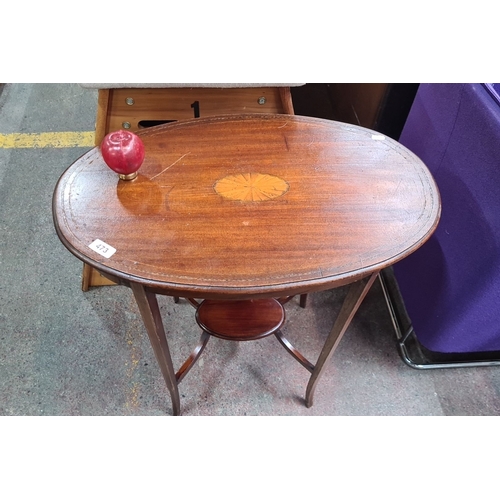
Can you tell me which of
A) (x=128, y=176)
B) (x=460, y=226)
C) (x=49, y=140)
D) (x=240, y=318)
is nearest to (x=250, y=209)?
(x=128, y=176)

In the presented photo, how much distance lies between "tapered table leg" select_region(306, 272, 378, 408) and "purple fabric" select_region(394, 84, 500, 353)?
0.36m

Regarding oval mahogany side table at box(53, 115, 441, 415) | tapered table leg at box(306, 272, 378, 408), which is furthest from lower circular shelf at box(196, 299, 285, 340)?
tapered table leg at box(306, 272, 378, 408)

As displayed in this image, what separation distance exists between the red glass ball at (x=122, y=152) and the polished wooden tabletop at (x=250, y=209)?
0.17 ft

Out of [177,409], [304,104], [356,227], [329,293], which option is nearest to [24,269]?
[177,409]

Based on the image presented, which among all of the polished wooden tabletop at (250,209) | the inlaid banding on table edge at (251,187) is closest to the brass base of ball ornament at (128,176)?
the polished wooden tabletop at (250,209)

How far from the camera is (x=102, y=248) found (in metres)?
0.82

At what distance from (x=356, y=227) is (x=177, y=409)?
30.1 inches

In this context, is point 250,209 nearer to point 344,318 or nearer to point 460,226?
point 344,318

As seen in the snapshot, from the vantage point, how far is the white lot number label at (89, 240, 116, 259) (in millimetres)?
805

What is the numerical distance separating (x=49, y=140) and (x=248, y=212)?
1.74 meters

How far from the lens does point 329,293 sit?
1560 mm

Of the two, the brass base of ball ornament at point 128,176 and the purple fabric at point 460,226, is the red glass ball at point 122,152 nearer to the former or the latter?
the brass base of ball ornament at point 128,176

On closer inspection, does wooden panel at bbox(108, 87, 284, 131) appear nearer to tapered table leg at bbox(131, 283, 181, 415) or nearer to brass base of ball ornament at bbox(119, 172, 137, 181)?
brass base of ball ornament at bbox(119, 172, 137, 181)

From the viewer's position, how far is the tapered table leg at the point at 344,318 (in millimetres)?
880
